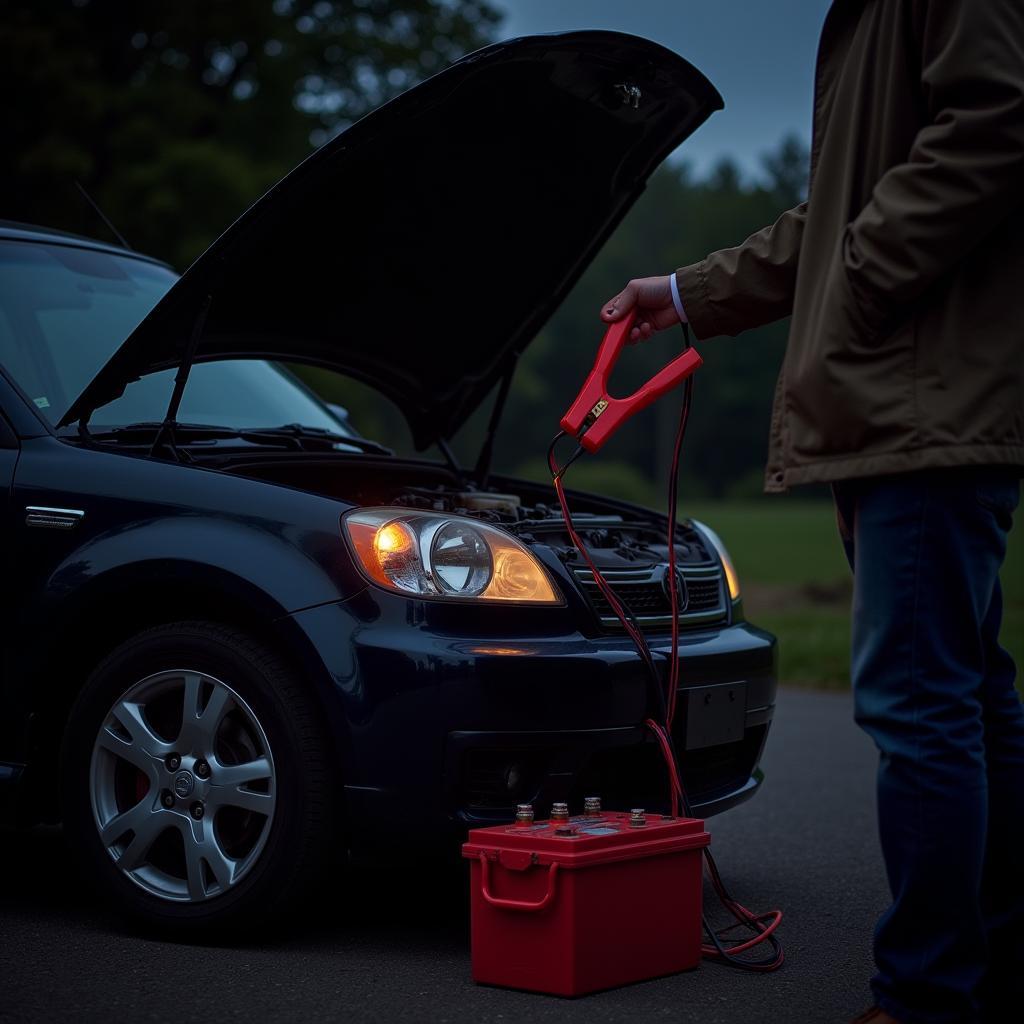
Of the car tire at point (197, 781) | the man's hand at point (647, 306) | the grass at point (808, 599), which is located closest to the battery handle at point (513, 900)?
the car tire at point (197, 781)

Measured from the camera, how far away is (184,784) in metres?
3.44

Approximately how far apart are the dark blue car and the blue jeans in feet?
3.01

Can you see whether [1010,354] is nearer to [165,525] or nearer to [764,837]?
[165,525]

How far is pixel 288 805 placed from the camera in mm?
3281

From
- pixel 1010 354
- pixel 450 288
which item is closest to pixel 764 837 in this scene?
pixel 450 288

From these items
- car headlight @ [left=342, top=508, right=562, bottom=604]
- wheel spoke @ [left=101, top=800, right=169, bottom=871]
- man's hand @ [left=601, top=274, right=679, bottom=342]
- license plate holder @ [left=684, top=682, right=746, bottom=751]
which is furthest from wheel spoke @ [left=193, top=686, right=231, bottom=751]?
man's hand @ [left=601, top=274, right=679, bottom=342]

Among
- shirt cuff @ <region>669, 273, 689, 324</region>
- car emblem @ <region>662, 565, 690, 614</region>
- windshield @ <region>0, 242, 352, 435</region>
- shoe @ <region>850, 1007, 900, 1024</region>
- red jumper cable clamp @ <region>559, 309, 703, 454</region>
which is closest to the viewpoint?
shoe @ <region>850, 1007, 900, 1024</region>

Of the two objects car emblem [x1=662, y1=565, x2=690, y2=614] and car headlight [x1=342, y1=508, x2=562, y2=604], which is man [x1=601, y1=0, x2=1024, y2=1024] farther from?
car emblem [x1=662, y1=565, x2=690, y2=614]

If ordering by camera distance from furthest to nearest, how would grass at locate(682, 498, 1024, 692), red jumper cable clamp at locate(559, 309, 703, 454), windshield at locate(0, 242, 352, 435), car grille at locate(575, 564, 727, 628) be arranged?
grass at locate(682, 498, 1024, 692)
windshield at locate(0, 242, 352, 435)
car grille at locate(575, 564, 727, 628)
red jumper cable clamp at locate(559, 309, 703, 454)

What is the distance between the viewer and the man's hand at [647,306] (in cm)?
313

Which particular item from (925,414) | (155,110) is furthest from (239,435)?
(155,110)

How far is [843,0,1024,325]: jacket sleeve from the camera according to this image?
2.40m

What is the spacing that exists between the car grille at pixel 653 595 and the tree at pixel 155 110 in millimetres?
13642

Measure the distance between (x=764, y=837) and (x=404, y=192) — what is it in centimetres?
248
